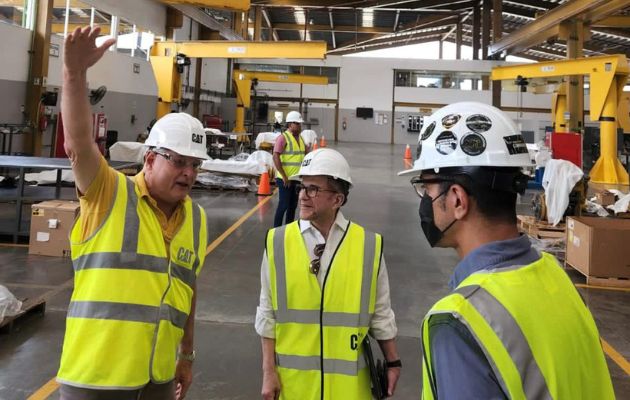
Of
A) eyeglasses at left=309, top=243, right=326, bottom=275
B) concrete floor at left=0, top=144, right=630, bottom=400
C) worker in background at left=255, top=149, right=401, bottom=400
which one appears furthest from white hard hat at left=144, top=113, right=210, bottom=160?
concrete floor at left=0, top=144, right=630, bottom=400

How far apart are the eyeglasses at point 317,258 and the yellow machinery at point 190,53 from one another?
1064 centimetres

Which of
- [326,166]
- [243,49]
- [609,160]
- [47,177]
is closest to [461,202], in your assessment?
[326,166]

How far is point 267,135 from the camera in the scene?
16.1 meters

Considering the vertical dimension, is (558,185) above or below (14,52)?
below

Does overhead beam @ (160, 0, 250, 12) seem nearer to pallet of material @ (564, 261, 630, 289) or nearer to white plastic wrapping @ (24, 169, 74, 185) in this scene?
white plastic wrapping @ (24, 169, 74, 185)

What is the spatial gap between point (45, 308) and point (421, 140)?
4100 mm

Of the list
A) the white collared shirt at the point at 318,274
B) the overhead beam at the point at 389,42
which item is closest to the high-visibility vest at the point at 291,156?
the white collared shirt at the point at 318,274

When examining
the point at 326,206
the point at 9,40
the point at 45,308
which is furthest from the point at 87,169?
the point at 9,40

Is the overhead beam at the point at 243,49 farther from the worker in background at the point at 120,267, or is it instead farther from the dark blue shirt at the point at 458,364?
the dark blue shirt at the point at 458,364

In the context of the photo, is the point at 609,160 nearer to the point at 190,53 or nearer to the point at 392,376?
the point at 190,53

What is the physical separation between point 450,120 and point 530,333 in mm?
547

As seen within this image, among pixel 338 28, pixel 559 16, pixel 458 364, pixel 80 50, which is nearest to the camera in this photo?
pixel 458 364

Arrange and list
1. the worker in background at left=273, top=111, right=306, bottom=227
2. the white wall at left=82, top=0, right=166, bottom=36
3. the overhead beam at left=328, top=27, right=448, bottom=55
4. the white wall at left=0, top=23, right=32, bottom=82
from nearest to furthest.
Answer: the worker in background at left=273, top=111, right=306, bottom=227, the white wall at left=0, top=23, right=32, bottom=82, the white wall at left=82, top=0, right=166, bottom=36, the overhead beam at left=328, top=27, right=448, bottom=55

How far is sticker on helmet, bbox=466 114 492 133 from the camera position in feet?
3.57
